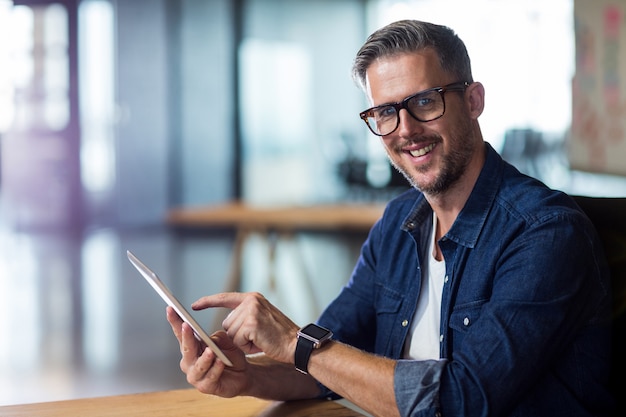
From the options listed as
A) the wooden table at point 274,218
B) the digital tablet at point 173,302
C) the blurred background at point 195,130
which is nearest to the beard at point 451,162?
the digital tablet at point 173,302

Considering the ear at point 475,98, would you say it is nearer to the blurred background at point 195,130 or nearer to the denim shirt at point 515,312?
the denim shirt at point 515,312

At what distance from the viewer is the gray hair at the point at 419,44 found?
1484 mm

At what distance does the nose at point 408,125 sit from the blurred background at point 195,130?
4.05 metres

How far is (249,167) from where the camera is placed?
11.8m

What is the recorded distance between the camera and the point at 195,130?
1097 centimetres

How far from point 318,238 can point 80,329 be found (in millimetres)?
4559

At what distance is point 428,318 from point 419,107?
0.39 meters

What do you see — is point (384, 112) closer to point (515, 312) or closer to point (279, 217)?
point (515, 312)

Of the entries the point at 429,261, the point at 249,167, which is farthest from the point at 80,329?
the point at 249,167

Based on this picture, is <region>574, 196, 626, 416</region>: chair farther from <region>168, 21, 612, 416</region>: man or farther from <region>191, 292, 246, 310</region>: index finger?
<region>191, 292, 246, 310</region>: index finger

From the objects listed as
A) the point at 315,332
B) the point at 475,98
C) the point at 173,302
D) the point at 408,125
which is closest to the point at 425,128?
the point at 408,125

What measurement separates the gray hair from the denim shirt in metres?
0.18

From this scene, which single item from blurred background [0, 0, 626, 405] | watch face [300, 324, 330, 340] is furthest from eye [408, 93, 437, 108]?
blurred background [0, 0, 626, 405]

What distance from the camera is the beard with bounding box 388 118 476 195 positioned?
1496 millimetres
